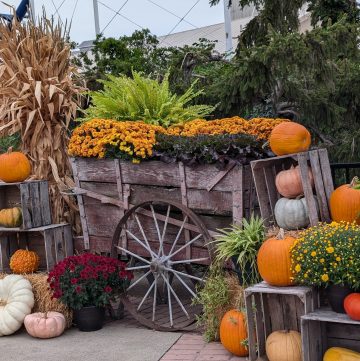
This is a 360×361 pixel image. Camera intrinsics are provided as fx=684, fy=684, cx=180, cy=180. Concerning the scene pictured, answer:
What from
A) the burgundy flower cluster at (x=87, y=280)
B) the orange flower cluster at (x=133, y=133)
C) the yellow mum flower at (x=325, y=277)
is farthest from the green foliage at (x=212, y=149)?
the yellow mum flower at (x=325, y=277)

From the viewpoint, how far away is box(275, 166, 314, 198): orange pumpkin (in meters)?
4.95

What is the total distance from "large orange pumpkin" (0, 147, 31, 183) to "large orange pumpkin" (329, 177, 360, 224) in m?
3.14

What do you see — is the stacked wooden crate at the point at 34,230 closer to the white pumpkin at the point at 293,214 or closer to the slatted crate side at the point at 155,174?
the slatted crate side at the point at 155,174

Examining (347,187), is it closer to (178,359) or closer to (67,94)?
(178,359)

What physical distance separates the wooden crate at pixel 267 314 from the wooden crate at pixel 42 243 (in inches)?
93.3

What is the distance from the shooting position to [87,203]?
641 centimetres

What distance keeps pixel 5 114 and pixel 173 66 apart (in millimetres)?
2320

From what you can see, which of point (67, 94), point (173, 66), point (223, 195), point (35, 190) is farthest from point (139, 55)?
point (223, 195)

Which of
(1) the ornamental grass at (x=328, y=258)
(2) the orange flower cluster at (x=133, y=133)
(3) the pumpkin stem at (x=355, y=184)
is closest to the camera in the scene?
(1) the ornamental grass at (x=328, y=258)

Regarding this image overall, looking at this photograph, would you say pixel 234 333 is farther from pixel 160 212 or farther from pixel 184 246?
pixel 160 212

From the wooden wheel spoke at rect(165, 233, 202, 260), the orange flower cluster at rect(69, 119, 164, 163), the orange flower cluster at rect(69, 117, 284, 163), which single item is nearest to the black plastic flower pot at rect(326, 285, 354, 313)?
the wooden wheel spoke at rect(165, 233, 202, 260)

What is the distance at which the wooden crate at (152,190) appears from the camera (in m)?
5.54

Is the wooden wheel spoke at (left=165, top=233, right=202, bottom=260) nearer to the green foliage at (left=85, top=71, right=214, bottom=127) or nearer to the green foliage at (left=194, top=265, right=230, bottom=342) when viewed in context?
the green foliage at (left=194, top=265, right=230, bottom=342)

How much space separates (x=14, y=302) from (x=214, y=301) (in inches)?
71.4
